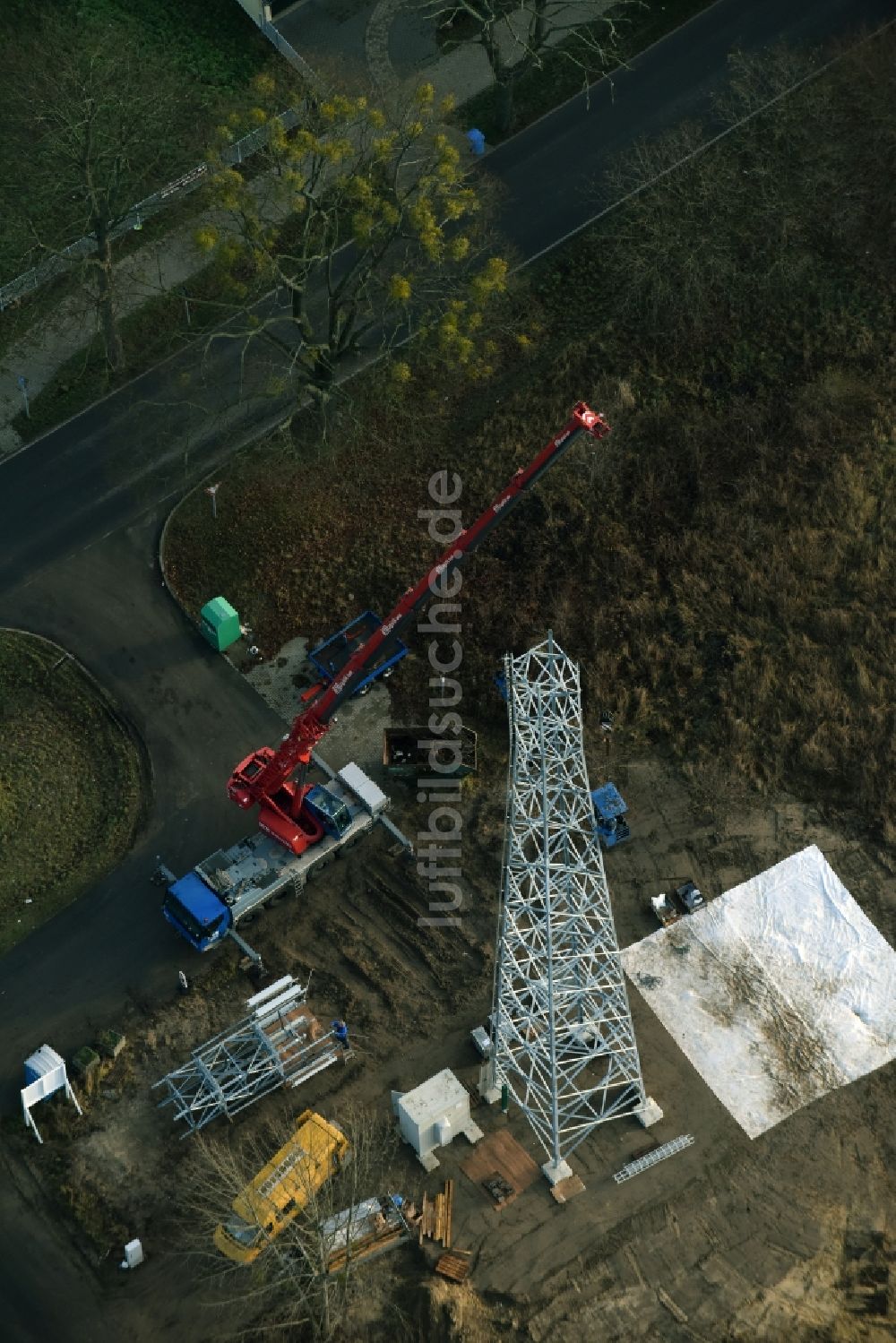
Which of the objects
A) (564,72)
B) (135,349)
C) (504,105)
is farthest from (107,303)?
(564,72)

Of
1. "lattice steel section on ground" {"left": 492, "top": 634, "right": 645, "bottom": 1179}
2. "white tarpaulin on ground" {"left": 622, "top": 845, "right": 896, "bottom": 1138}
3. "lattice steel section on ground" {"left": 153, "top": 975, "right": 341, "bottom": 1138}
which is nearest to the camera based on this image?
"lattice steel section on ground" {"left": 492, "top": 634, "right": 645, "bottom": 1179}

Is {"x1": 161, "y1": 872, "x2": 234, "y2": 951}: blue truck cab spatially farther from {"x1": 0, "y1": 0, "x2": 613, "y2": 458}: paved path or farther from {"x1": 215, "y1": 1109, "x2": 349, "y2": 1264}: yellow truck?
{"x1": 0, "y1": 0, "x2": 613, "y2": 458}: paved path

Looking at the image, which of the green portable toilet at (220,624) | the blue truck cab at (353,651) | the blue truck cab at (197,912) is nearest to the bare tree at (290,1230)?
the blue truck cab at (197,912)

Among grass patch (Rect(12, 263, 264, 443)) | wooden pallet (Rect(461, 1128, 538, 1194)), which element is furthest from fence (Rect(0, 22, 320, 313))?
wooden pallet (Rect(461, 1128, 538, 1194))

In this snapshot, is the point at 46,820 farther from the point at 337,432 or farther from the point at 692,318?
the point at 692,318

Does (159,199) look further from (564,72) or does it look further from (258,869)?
(258,869)

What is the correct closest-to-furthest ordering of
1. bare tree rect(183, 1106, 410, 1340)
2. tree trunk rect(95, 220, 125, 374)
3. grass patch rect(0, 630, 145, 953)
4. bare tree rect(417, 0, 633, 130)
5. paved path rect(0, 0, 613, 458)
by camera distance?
bare tree rect(183, 1106, 410, 1340), grass patch rect(0, 630, 145, 953), tree trunk rect(95, 220, 125, 374), paved path rect(0, 0, 613, 458), bare tree rect(417, 0, 633, 130)
